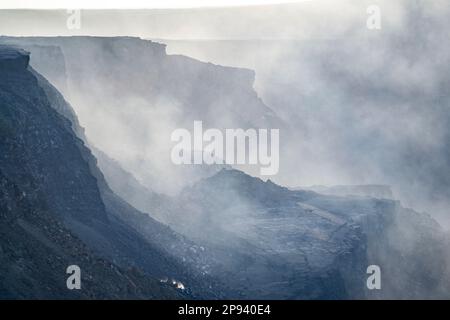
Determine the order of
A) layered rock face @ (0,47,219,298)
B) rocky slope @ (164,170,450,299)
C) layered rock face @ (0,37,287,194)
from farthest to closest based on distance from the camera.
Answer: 1. layered rock face @ (0,37,287,194)
2. rocky slope @ (164,170,450,299)
3. layered rock face @ (0,47,219,298)

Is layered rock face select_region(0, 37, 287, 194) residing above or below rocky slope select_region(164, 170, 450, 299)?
above

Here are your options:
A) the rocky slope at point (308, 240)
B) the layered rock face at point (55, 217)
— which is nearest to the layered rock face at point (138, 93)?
the rocky slope at point (308, 240)

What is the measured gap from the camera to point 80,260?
698 inches

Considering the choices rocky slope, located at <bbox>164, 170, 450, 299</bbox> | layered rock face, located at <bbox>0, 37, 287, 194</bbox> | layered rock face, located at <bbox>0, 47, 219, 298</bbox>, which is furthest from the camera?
layered rock face, located at <bbox>0, 37, 287, 194</bbox>

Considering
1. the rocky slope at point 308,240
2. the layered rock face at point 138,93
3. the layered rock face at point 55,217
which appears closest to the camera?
the layered rock face at point 55,217

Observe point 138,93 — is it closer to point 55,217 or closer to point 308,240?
point 308,240

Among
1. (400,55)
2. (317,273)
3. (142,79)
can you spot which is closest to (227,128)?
(142,79)

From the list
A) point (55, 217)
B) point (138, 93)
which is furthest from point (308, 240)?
point (138, 93)

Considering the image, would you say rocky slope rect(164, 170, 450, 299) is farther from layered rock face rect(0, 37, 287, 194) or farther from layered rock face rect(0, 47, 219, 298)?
layered rock face rect(0, 37, 287, 194)

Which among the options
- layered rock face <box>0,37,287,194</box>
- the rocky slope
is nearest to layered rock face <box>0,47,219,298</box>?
the rocky slope

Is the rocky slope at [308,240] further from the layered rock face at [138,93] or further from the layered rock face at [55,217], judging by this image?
the layered rock face at [138,93]
